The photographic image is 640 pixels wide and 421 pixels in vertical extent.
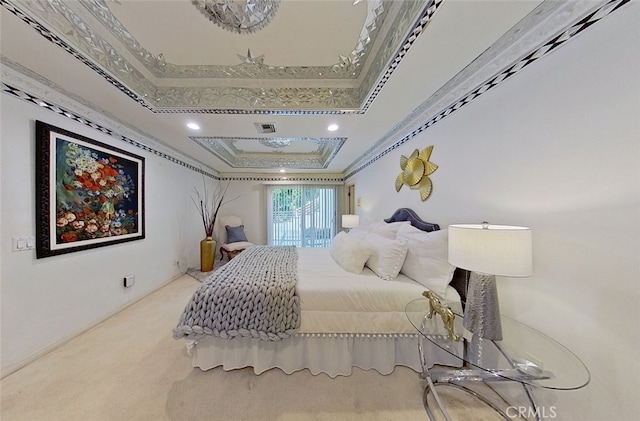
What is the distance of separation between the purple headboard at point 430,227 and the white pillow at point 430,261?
0.47 feet

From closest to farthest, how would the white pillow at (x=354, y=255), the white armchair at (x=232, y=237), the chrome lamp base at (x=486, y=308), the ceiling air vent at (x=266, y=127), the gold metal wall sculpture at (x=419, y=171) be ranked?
the chrome lamp base at (x=486, y=308), the white pillow at (x=354, y=255), the gold metal wall sculpture at (x=419, y=171), the ceiling air vent at (x=266, y=127), the white armchair at (x=232, y=237)

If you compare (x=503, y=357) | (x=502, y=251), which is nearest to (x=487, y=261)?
(x=502, y=251)

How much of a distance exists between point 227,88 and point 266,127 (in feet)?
1.96

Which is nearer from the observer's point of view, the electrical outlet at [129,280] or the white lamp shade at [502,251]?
the white lamp shade at [502,251]

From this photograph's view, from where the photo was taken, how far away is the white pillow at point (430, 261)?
5.09 feet

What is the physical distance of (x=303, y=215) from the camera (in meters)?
5.49

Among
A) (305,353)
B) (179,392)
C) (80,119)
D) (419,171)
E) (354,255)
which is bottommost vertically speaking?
(179,392)

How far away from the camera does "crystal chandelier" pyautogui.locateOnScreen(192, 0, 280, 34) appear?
45.3 inches

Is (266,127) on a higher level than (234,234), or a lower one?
higher

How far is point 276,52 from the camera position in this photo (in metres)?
1.62

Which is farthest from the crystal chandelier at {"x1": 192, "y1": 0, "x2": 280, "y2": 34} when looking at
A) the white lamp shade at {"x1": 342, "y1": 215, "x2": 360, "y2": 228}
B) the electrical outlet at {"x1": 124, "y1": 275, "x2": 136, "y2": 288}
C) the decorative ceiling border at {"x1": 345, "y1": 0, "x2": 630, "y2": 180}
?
the white lamp shade at {"x1": 342, "y1": 215, "x2": 360, "y2": 228}

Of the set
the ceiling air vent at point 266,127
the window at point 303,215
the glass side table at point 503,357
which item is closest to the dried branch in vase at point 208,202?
the window at point 303,215

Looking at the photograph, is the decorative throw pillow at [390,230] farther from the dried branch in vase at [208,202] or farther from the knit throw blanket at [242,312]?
the dried branch in vase at [208,202]

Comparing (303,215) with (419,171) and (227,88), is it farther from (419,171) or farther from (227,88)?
(227,88)
